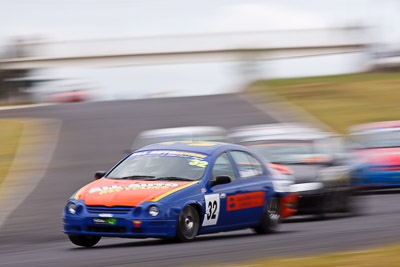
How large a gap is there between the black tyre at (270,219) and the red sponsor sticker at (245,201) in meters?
0.19

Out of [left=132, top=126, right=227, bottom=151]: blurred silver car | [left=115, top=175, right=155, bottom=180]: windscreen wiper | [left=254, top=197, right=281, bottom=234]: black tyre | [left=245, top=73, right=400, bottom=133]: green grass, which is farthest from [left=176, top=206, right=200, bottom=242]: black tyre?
[left=245, top=73, right=400, bottom=133]: green grass

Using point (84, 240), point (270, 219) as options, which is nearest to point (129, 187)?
point (84, 240)

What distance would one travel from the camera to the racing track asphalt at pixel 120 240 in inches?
380

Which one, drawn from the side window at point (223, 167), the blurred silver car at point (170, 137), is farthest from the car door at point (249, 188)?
the blurred silver car at point (170, 137)

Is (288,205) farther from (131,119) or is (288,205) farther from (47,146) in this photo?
(131,119)

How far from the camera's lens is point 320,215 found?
15336 mm

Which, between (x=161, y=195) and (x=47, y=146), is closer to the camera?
(x=161, y=195)

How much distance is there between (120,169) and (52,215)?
186 inches

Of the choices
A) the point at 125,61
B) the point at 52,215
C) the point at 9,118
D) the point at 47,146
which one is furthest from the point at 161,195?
the point at 125,61

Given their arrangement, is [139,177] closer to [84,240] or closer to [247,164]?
[84,240]

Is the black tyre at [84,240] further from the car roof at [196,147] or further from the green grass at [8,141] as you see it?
the green grass at [8,141]

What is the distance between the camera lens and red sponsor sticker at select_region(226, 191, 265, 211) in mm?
12109

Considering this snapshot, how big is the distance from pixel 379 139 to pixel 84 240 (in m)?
11.8

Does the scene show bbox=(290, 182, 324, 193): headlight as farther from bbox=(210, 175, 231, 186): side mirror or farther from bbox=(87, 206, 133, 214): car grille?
bbox=(87, 206, 133, 214): car grille
